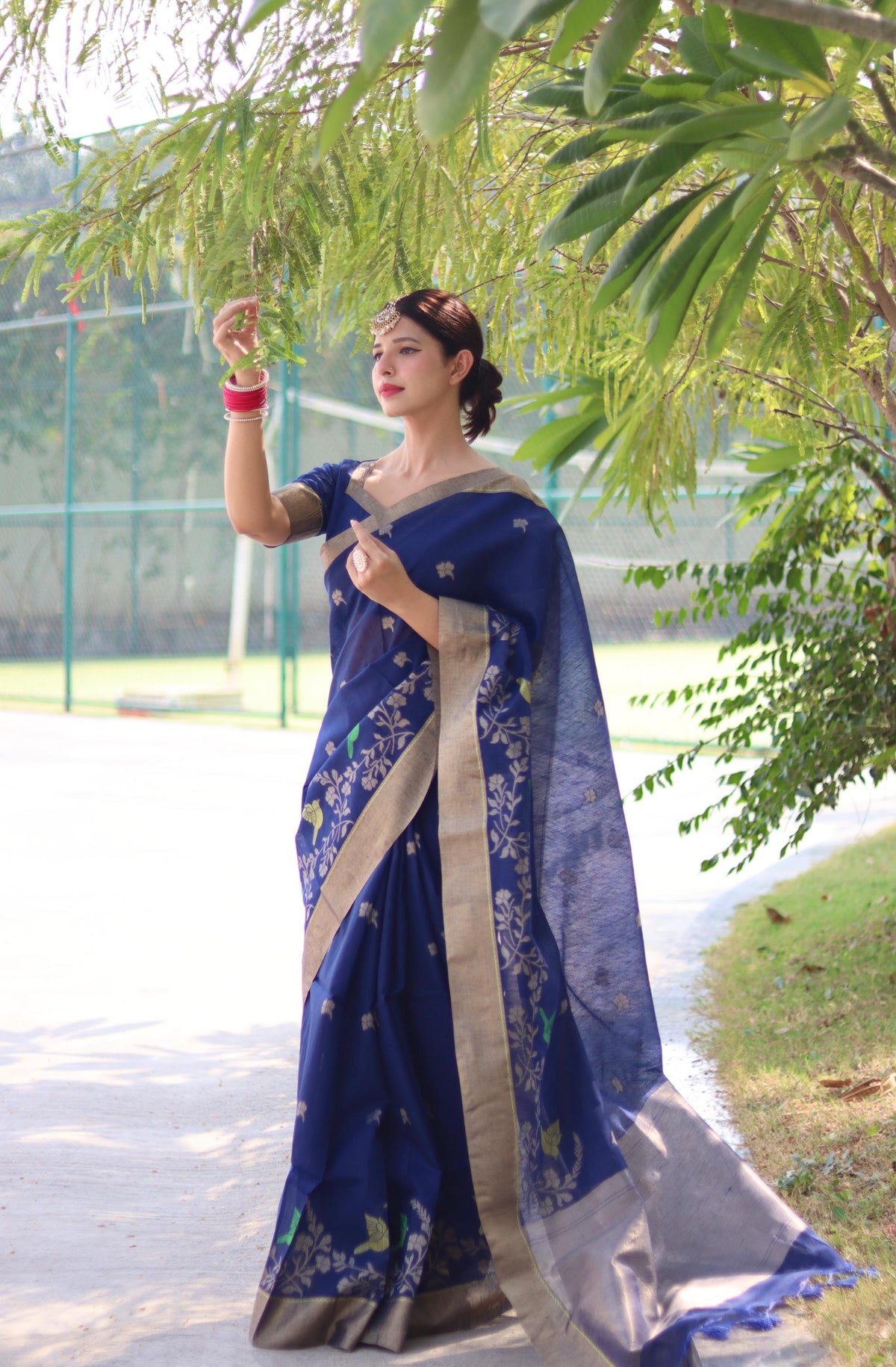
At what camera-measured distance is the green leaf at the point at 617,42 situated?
1071 millimetres

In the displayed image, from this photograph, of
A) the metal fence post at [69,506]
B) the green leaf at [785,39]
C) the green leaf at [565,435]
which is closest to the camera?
the green leaf at [785,39]

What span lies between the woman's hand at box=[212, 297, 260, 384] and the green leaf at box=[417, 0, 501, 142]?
4.22 ft

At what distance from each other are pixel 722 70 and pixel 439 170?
2.79 ft

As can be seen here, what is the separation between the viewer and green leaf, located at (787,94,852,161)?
3.80 ft

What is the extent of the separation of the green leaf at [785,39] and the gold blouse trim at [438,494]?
3.50 feet

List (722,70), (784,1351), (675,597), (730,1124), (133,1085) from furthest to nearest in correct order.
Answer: (675,597), (133,1085), (730,1124), (784,1351), (722,70)

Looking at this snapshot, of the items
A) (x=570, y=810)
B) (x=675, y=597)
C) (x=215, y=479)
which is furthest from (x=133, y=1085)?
(x=215, y=479)

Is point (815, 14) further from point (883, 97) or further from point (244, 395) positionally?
point (244, 395)

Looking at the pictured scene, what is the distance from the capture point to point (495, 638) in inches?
88.7

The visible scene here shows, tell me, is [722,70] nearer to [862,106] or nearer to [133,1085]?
[862,106]

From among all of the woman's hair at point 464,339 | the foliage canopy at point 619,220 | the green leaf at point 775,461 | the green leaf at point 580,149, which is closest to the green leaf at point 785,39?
the foliage canopy at point 619,220

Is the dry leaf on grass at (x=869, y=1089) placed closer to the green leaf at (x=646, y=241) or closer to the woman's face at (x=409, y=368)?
the woman's face at (x=409, y=368)

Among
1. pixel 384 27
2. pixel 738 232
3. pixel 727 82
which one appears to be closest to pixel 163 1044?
pixel 738 232

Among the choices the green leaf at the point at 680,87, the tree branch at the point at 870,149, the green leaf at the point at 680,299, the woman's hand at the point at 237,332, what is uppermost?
the green leaf at the point at 680,87
